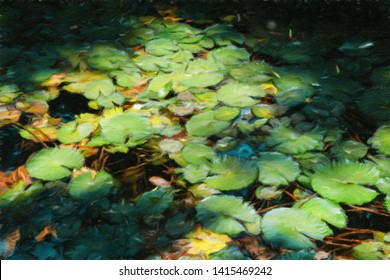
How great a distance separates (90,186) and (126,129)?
10.3 inches

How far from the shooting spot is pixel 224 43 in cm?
213

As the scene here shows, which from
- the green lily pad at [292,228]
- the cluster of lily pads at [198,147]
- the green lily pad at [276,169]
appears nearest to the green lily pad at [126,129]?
the cluster of lily pads at [198,147]

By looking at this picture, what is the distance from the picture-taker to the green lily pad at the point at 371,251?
1.28 meters

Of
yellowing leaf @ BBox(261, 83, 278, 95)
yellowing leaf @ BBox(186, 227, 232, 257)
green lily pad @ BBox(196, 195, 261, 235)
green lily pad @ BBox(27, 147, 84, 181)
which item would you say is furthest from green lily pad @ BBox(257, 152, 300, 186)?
green lily pad @ BBox(27, 147, 84, 181)

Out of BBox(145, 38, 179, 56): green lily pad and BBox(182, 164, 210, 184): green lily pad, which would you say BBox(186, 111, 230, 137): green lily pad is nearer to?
BBox(182, 164, 210, 184): green lily pad

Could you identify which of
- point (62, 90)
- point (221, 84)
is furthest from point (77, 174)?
point (221, 84)

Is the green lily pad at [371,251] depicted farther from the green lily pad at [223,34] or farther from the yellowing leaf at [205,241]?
the green lily pad at [223,34]

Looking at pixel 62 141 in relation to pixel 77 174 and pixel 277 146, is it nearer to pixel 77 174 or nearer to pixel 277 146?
pixel 77 174

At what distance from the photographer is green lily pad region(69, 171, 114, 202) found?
4.78ft

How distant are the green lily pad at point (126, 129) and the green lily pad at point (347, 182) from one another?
542mm

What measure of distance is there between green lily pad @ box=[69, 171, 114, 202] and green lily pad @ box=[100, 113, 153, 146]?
0.15 meters

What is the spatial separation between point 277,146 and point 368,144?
0.28 meters

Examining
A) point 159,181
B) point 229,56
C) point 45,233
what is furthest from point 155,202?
point 229,56

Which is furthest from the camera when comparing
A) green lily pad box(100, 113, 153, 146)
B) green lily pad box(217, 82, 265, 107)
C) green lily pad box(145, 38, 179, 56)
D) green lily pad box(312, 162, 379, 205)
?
green lily pad box(145, 38, 179, 56)
